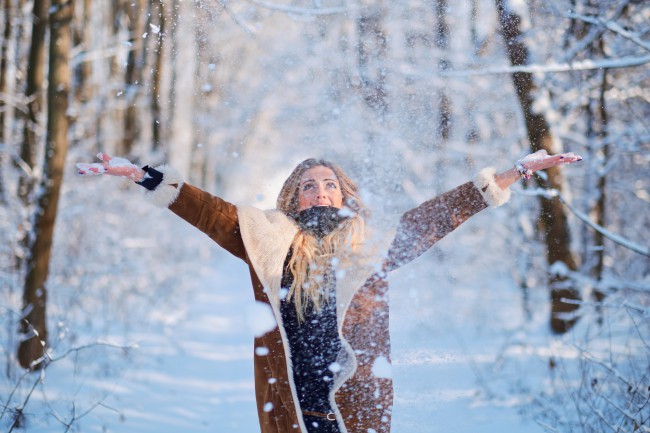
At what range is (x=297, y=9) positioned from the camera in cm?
423

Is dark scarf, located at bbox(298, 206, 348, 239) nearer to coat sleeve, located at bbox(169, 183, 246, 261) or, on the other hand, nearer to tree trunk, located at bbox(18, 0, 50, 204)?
coat sleeve, located at bbox(169, 183, 246, 261)

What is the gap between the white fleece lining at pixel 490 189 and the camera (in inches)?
103

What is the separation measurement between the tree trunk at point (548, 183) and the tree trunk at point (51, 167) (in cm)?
392

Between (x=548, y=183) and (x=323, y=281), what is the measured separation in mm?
3551

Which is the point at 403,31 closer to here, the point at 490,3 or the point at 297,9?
the point at 490,3

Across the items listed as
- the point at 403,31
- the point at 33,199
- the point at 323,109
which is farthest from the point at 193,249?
the point at 403,31

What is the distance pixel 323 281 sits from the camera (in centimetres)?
268

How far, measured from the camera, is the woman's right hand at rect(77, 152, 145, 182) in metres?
2.49

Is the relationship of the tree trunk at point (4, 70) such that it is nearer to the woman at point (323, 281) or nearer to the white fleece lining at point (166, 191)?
the white fleece lining at point (166, 191)

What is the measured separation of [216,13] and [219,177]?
949 inches

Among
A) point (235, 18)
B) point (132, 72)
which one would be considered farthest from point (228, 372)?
point (132, 72)

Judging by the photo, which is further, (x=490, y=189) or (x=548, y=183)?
(x=548, y=183)

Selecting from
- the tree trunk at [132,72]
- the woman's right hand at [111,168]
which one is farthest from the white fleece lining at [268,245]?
the tree trunk at [132,72]

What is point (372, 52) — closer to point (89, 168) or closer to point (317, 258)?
point (317, 258)
